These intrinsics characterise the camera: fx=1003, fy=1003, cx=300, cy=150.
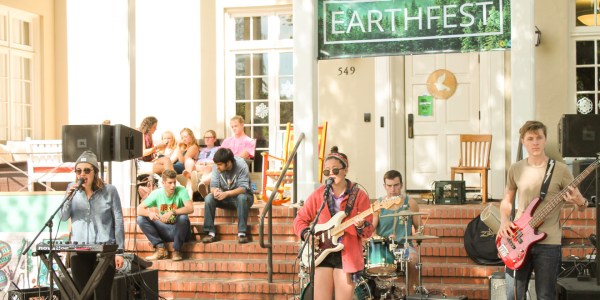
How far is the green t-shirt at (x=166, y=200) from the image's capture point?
37.5ft


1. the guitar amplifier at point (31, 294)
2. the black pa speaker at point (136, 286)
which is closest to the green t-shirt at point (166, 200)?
the black pa speaker at point (136, 286)

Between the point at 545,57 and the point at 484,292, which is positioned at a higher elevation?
the point at 545,57

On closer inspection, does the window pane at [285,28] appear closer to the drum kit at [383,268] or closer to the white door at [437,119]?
the white door at [437,119]

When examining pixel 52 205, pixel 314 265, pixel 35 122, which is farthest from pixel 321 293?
pixel 35 122

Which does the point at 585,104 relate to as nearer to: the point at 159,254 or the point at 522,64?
the point at 522,64

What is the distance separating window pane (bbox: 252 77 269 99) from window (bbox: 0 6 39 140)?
3625mm

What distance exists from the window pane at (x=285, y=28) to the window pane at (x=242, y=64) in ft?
2.06

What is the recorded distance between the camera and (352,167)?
565 inches

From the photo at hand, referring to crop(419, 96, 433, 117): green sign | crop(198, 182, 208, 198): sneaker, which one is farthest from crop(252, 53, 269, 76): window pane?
crop(198, 182, 208, 198): sneaker

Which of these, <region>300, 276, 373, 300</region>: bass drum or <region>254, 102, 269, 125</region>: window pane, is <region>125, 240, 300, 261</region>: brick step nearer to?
<region>300, 276, 373, 300</region>: bass drum

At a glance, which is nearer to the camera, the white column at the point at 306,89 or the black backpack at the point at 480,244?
the black backpack at the point at 480,244

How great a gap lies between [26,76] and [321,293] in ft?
32.1

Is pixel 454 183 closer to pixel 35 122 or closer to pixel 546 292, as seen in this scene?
pixel 546 292

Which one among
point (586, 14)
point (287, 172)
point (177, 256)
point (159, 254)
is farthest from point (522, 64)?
point (159, 254)
